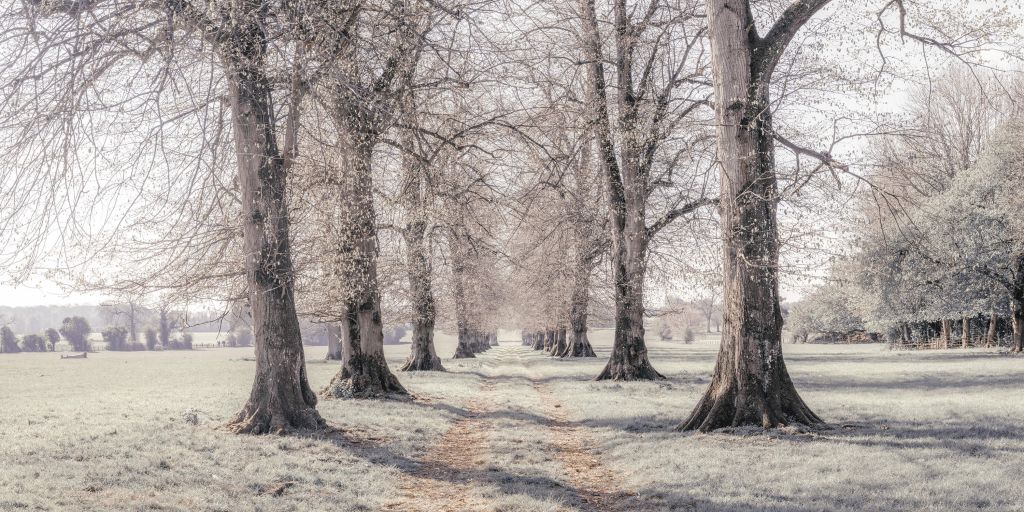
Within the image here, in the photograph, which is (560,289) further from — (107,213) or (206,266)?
(107,213)

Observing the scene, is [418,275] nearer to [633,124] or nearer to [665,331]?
[633,124]

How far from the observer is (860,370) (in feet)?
96.0

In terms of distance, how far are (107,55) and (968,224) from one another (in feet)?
118

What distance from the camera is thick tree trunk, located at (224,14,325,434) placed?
11898 mm

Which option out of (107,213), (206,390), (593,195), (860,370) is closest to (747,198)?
(107,213)

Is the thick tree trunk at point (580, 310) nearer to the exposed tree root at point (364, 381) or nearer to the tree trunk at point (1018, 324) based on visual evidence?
the exposed tree root at point (364, 381)

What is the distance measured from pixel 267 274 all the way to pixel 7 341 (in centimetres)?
9682

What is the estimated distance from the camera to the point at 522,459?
10.4 meters

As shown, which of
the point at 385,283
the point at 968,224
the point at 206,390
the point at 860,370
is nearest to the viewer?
the point at 385,283

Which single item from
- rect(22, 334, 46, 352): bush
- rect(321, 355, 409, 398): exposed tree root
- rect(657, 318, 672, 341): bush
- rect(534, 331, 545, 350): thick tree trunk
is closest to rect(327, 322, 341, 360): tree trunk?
rect(534, 331, 545, 350): thick tree trunk

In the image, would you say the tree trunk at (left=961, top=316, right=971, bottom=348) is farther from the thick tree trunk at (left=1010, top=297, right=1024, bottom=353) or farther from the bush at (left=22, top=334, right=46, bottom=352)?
the bush at (left=22, top=334, right=46, bottom=352)

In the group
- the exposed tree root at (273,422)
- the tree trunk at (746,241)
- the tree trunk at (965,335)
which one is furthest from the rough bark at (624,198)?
the tree trunk at (965,335)

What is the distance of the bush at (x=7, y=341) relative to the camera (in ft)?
287

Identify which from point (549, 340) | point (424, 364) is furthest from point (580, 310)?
point (549, 340)
